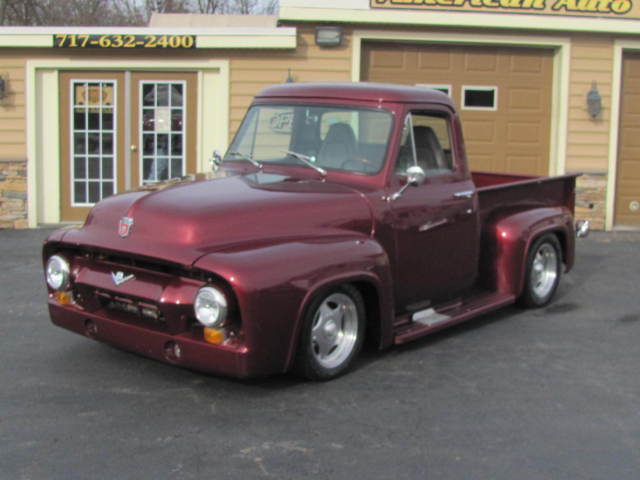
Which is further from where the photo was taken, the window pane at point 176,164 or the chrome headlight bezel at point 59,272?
the window pane at point 176,164

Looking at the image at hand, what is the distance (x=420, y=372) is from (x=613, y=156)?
27.1 feet

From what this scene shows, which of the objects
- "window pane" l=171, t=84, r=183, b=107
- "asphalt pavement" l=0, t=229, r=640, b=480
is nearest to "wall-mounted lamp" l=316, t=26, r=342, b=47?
"window pane" l=171, t=84, r=183, b=107

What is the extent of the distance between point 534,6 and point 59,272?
9042 mm

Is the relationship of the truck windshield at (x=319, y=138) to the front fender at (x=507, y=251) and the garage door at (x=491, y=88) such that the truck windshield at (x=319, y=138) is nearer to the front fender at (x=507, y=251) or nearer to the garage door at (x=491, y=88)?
the front fender at (x=507, y=251)

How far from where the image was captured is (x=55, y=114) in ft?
39.8

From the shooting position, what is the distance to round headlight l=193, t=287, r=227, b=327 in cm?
449

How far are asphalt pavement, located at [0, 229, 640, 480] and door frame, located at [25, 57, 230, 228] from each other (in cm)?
584

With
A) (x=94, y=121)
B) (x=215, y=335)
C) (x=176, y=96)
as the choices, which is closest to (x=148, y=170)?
(x=94, y=121)

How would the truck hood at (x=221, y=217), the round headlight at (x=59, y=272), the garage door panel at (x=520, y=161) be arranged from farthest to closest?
the garage door panel at (x=520, y=161)
the round headlight at (x=59, y=272)
the truck hood at (x=221, y=217)

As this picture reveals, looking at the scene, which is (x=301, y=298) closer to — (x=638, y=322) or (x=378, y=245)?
(x=378, y=245)

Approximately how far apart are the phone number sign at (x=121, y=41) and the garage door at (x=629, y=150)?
6.52m

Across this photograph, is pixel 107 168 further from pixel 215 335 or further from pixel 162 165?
pixel 215 335

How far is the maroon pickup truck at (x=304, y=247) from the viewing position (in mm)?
4625

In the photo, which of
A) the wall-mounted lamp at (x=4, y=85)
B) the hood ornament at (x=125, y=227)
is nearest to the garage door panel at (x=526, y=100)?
the wall-mounted lamp at (x=4, y=85)
